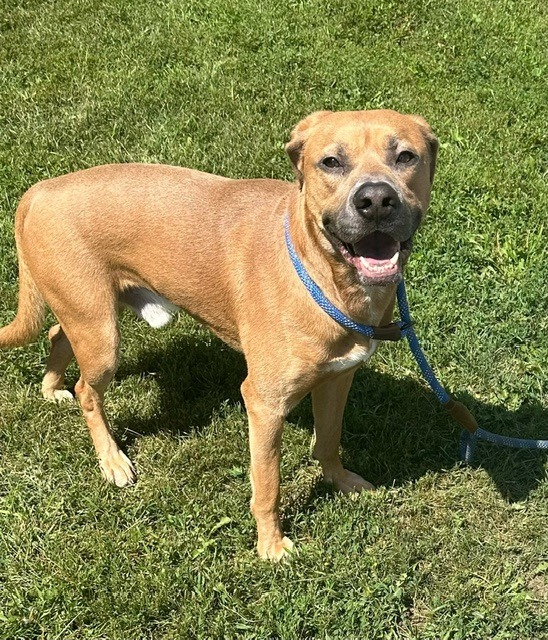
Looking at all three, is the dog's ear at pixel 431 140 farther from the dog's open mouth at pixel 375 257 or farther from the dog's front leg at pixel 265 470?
the dog's front leg at pixel 265 470

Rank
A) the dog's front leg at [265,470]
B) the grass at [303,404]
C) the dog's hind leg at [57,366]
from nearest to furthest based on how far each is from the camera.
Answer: the dog's front leg at [265,470], the grass at [303,404], the dog's hind leg at [57,366]

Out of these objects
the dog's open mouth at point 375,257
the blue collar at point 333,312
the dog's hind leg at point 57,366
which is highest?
the dog's open mouth at point 375,257

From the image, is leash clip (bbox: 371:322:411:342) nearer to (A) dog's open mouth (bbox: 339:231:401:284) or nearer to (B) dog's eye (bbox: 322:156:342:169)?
(A) dog's open mouth (bbox: 339:231:401:284)

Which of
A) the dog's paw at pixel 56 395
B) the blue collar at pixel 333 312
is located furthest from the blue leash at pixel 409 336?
the dog's paw at pixel 56 395

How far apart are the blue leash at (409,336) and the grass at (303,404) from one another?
23 cm

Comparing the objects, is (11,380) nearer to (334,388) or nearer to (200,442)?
(200,442)

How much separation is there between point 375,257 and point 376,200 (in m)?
0.29

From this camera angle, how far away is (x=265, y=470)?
3471mm

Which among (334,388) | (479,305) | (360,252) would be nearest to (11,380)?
(334,388)

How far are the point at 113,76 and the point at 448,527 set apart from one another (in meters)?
4.86

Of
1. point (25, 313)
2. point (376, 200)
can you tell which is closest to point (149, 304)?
point (25, 313)

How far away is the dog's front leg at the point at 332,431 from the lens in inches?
149

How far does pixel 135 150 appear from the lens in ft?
19.3

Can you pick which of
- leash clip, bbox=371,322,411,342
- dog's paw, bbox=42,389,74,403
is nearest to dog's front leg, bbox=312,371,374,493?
leash clip, bbox=371,322,411,342
